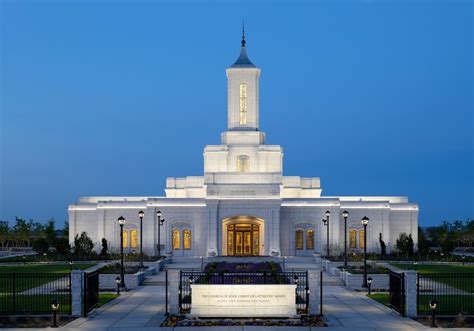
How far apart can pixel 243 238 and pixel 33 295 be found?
88.0 feet

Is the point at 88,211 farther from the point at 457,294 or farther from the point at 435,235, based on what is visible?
the point at 435,235

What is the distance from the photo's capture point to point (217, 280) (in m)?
25.7

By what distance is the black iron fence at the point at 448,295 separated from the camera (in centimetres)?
2382

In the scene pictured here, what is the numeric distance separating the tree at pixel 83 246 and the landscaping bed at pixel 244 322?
31.7 m

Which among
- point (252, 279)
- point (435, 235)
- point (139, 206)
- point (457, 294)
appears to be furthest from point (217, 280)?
point (435, 235)

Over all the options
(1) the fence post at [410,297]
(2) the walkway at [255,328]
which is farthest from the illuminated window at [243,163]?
(1) the fence post at [410,297]

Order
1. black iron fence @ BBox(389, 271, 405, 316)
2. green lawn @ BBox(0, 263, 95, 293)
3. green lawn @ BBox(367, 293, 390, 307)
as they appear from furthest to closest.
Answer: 1. green lawn @ BBox(0, 263, 95, 293)
2. green lawn @ BBox(367, 293, 390, 307)
3. black iron fence @ BBox(389, 271, 405, 316)

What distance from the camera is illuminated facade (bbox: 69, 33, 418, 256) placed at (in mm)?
53188

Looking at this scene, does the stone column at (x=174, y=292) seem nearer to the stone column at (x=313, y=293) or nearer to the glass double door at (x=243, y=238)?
the stone column at (x=313, y=293)

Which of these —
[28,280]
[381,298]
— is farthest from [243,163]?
[381,298]

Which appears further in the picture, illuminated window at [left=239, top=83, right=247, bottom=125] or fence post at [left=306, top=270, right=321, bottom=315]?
illuminated window at [left=239, top=83, right=247, bottom=125]

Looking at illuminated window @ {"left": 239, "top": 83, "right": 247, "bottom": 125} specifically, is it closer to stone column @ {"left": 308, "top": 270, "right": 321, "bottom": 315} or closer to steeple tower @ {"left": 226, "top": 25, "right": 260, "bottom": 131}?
steeple tower @ {"left": 226, "top": 25, "right": 260, "bottom": 131}

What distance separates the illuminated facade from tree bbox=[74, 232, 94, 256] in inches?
129

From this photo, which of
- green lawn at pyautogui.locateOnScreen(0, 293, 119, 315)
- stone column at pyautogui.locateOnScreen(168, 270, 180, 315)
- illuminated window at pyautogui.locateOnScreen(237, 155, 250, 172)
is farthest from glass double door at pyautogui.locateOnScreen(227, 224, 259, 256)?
stone column at pyautogui.locateOnScreen(168, 270, 180, 315)
